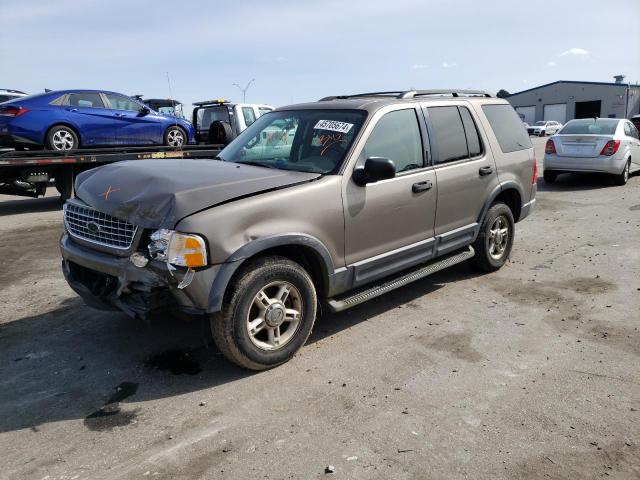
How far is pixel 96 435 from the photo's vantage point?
3.01 m

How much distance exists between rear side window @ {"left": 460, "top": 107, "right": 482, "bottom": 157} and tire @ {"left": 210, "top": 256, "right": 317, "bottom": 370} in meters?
2.48

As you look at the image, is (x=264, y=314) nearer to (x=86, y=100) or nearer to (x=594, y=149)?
(x=86, y=100)

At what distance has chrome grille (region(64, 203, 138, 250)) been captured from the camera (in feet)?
11.5

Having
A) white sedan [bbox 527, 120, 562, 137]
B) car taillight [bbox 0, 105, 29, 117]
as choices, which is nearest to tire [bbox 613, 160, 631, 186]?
car taillight [bbox 0, 105, 29, 117]

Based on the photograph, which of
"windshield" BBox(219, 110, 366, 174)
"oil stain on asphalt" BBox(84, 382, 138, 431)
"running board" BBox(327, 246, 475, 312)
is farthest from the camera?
"windshield" BBox(219, 110, 366, 174)

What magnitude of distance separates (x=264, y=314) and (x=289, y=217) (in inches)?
27.7

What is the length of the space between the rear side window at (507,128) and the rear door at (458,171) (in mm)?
372

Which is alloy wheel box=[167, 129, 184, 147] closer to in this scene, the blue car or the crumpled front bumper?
the blue car

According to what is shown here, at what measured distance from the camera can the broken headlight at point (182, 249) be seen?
322cm

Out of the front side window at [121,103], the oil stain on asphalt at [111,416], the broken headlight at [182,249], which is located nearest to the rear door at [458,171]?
the broken headlight at [182,249]

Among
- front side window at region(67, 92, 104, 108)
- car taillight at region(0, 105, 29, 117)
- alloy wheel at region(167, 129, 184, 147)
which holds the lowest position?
alloy wheel at region(167, 129, 184, 147)

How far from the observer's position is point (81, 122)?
35.4 feet

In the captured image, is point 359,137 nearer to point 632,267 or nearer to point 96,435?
point 96,435

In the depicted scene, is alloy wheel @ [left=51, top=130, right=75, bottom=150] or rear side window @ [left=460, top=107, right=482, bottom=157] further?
alloy wheel @ [left=51, top=130, right=75, bottom=150]
